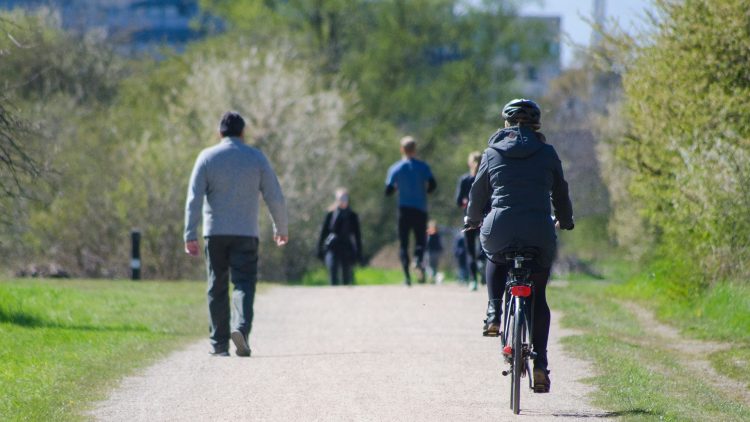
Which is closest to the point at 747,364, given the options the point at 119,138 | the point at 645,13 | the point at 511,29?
the point at 645,13

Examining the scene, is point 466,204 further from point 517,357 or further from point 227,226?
point 517,357

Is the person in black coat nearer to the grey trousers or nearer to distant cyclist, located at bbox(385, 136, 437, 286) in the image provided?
distant cyclist, located at bbox(385, 136, 437, 286)

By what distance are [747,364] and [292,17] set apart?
42.5 m

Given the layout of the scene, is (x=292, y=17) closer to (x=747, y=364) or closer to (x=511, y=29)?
(x=511, y=29)

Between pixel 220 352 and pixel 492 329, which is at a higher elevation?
pixel 492 329

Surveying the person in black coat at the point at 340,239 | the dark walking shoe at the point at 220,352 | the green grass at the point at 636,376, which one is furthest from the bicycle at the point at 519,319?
the person in black coat at the point at 340,239

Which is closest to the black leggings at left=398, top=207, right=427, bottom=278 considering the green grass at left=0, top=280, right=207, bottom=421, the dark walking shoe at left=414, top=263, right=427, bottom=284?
the dark walking shoe at left=414, top=263, right=427, bottom=284

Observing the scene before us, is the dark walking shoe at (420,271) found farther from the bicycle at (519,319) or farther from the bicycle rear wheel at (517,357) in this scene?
the bicycle rear wheel at (517,357)

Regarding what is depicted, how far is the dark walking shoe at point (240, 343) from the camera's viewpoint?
12.1 meters

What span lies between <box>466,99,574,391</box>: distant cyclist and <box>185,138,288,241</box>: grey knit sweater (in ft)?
11.5

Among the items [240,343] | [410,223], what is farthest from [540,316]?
[410,223]

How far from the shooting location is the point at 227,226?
486 inches

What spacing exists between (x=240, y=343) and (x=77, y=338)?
2020 millimetres

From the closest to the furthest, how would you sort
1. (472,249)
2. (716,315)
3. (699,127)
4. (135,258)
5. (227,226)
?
(227,226) < (716,315) < (699,127) < (472,249) < (135,258)
